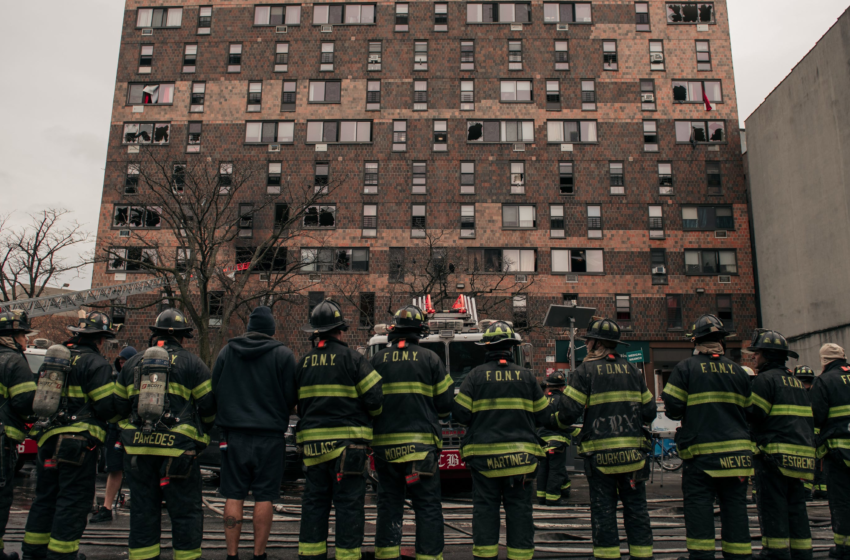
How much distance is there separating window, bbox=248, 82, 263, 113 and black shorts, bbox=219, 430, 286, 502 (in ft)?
107

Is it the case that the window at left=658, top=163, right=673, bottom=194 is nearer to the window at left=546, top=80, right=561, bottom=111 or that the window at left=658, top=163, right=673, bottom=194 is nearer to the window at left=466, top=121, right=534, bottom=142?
the window at left=546, top=80, right=561, bottom=111

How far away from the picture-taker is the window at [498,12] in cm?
3669

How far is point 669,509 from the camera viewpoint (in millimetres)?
9523

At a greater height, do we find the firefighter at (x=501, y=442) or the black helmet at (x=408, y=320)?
the black helmet at (x=408, y=320)

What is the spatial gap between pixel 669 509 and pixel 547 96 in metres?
29.4

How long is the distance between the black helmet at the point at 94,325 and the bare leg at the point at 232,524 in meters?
2.22

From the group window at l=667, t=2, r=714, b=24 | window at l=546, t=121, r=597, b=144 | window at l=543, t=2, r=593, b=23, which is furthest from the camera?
window at l=543, t=2, r=593, b=23

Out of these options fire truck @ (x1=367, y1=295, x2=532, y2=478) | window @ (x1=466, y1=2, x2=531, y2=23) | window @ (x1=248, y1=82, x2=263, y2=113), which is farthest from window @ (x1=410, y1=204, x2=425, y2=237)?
fire truck @ (x1=367, y1=295, x2=532, y2=478)

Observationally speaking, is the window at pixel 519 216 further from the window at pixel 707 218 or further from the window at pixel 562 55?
the window at pixel 562 55

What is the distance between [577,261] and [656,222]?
4728mm

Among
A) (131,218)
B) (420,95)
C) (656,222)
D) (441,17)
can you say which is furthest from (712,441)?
(441,17)

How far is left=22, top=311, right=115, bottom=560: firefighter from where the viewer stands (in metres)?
5.54

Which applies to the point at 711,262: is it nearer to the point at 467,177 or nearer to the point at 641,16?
the point at 467,177

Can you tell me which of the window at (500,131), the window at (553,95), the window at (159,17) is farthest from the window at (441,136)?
the window at (159,17)
